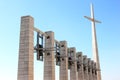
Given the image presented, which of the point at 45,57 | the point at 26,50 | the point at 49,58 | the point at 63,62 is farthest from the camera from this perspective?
the point at 63,62

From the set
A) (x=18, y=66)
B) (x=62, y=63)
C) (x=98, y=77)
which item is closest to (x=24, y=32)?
(x=18, y=66)

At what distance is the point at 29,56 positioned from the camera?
26.8m

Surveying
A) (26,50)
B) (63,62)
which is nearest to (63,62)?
(63,62)

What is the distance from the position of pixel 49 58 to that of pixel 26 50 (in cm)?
629

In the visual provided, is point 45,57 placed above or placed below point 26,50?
below

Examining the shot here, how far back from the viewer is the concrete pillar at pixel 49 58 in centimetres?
3159

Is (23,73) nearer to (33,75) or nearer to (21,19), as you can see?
(33,75)

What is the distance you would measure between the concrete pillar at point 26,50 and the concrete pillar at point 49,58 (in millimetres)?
5126

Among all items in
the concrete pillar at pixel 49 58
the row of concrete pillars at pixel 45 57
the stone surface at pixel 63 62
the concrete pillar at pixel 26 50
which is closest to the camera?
the concrete pillar at pixel 26 50

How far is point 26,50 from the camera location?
26.9m

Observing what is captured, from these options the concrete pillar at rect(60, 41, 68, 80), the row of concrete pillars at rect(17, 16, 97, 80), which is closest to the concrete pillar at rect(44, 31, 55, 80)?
the row of concrete pillars at rect(17, 16, 97, 80)

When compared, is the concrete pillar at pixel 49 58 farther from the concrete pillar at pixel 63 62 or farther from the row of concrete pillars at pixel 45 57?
the concrete pillar at pixel 63 62

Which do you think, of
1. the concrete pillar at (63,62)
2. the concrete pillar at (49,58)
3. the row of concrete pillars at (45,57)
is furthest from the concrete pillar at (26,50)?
the concrete pillar at (63,62)

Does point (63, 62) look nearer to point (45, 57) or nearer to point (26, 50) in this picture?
point (45, 57)
